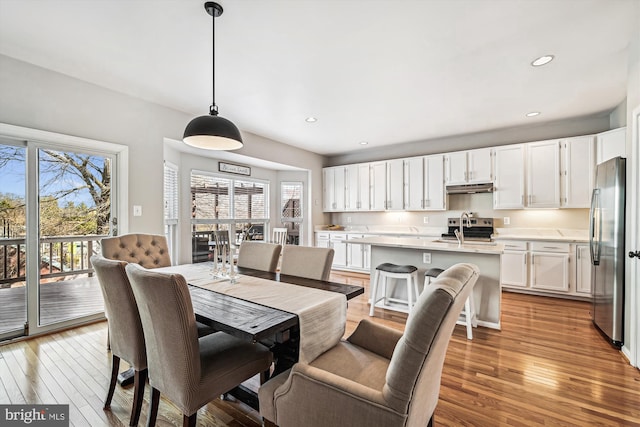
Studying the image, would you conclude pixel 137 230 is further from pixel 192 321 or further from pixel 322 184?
pixel 322 184

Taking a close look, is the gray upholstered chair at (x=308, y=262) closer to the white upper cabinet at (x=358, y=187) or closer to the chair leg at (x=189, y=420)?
the chair leg at (x=189, y=420)

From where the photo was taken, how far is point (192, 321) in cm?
127

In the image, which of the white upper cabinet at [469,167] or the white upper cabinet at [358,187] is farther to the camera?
the white upper cabinet at [358,187]

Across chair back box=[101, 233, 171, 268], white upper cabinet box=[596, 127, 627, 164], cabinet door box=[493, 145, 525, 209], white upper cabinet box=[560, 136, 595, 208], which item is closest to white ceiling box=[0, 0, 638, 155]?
white upper cabinet box=[596, 127, 627, 164]

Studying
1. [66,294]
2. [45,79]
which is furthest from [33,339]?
[45,79]

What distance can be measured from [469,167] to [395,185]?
1.37m

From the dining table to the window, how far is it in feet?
8.42

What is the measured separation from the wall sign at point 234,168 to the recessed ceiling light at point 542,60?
4.66 m

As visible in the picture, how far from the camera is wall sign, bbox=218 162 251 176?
5227mm

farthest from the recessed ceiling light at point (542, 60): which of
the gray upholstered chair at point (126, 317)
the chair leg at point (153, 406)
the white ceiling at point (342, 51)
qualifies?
the chair leg at point (153, 406)

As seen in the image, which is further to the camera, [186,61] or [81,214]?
[81,214]

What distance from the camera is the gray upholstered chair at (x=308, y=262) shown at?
7.52 ft

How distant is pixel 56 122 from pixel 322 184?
15.7 feet

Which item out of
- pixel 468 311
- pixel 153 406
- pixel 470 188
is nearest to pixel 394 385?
pixel 153 406
